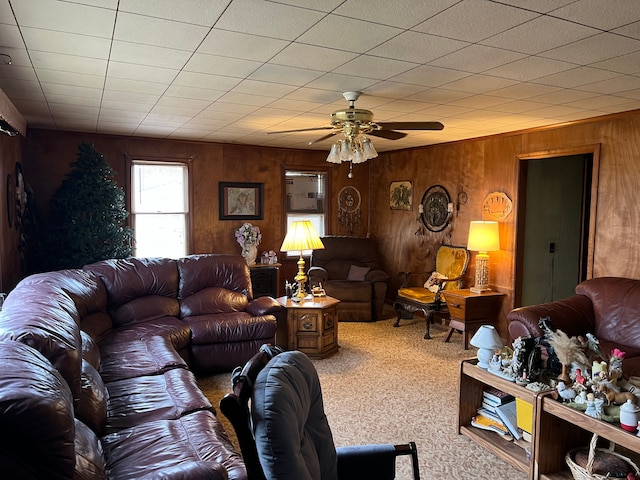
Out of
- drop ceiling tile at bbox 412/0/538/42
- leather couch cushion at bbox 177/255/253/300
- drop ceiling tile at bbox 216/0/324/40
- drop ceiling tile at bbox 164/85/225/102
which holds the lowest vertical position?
leather couch cushion at bbox 177/255/253/300

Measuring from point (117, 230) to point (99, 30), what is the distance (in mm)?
3292

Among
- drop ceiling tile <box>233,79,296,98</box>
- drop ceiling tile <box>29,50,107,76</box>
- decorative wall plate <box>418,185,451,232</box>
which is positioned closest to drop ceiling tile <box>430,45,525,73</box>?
drop ceiling tile <box>233,79,296,98</box>

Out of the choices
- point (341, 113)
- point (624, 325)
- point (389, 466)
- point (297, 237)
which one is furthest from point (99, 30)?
point (624, 325)

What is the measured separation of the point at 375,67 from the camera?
9.56ft

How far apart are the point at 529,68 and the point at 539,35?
0.59 m

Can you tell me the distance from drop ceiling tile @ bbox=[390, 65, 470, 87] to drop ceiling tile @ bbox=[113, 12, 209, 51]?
4.44 ft

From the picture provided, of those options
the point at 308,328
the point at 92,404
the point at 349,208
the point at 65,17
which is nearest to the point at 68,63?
the point at 65,17

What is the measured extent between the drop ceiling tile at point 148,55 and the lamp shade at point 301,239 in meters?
2.23

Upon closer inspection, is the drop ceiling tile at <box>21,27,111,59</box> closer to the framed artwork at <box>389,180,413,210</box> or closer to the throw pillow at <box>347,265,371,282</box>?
the throw pillow at <box>347,265,371,282</box>

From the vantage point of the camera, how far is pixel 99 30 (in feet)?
7.75

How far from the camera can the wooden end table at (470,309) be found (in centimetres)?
521

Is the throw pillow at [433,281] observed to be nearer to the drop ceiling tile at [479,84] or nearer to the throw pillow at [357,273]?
the throw pillow at [357,273]

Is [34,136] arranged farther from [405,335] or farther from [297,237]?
[405,335]

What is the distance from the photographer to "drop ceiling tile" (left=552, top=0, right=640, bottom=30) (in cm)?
198
